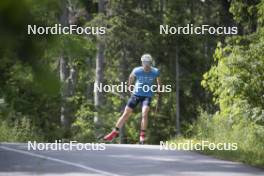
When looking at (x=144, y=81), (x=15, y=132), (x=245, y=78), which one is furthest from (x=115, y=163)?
(x=15, y=132)

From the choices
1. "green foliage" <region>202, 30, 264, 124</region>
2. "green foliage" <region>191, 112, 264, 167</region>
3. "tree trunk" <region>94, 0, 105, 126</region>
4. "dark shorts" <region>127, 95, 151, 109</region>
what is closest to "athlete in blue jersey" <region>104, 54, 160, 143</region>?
"dark shorts" <region>127, 95, 151, 109</region>

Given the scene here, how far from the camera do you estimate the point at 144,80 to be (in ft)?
43.1

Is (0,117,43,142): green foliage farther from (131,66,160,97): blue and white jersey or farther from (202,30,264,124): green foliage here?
(202,30,264,124): green foliage

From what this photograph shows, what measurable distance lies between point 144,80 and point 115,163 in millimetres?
3330

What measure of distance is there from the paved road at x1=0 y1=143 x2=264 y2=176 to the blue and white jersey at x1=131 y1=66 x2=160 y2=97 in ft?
5.32

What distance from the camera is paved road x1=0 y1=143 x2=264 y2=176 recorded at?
9211mm

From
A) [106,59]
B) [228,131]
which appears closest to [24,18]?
[228,131]

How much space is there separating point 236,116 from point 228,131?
0.67 meters

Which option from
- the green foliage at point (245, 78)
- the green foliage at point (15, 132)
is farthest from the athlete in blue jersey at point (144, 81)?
the green foliage at point (15, 132)

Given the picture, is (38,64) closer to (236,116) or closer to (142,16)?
(236,116)

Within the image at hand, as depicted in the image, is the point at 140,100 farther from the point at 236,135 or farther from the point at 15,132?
the point at 15,132

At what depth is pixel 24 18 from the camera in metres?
1.80

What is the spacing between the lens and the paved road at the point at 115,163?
9211 mm

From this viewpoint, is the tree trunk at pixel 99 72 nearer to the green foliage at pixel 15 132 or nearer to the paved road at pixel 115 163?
the green foliage at pixel 15 132
